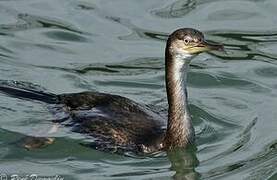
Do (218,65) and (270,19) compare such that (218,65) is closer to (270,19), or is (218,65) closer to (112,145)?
(270,19)

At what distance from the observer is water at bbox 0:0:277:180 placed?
9367 mm

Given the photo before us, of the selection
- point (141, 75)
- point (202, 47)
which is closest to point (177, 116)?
point (202, 47)

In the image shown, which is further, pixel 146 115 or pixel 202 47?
pixel 146 115

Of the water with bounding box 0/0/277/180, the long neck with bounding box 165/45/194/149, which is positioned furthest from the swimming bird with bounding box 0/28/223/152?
the water with bounding box 0/0/277/180

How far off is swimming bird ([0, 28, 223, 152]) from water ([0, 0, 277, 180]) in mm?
143

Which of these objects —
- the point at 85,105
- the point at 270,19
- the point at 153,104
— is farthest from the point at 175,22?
the point at 85,105

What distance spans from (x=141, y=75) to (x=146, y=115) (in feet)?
5.36

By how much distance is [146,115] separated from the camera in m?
9.98

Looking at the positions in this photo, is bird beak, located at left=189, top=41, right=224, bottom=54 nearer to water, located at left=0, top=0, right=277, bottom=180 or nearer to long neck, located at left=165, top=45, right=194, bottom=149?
long neck, located at left=165, top=45, right=194, bottom=149

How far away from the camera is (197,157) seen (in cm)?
957

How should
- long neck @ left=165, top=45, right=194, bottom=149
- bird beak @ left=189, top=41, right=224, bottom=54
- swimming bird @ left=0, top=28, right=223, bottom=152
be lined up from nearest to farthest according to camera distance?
bird beak @ left=189, top=41, right=224, bottom=54, swimming bird @ left=0, top=28, right=223, bottom=152, long neck @ left=165, top=45, right=194, bottom=149

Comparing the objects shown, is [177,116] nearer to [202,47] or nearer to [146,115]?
[146,115]

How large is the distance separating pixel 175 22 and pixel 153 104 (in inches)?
95.8

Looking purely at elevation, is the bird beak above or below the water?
above
